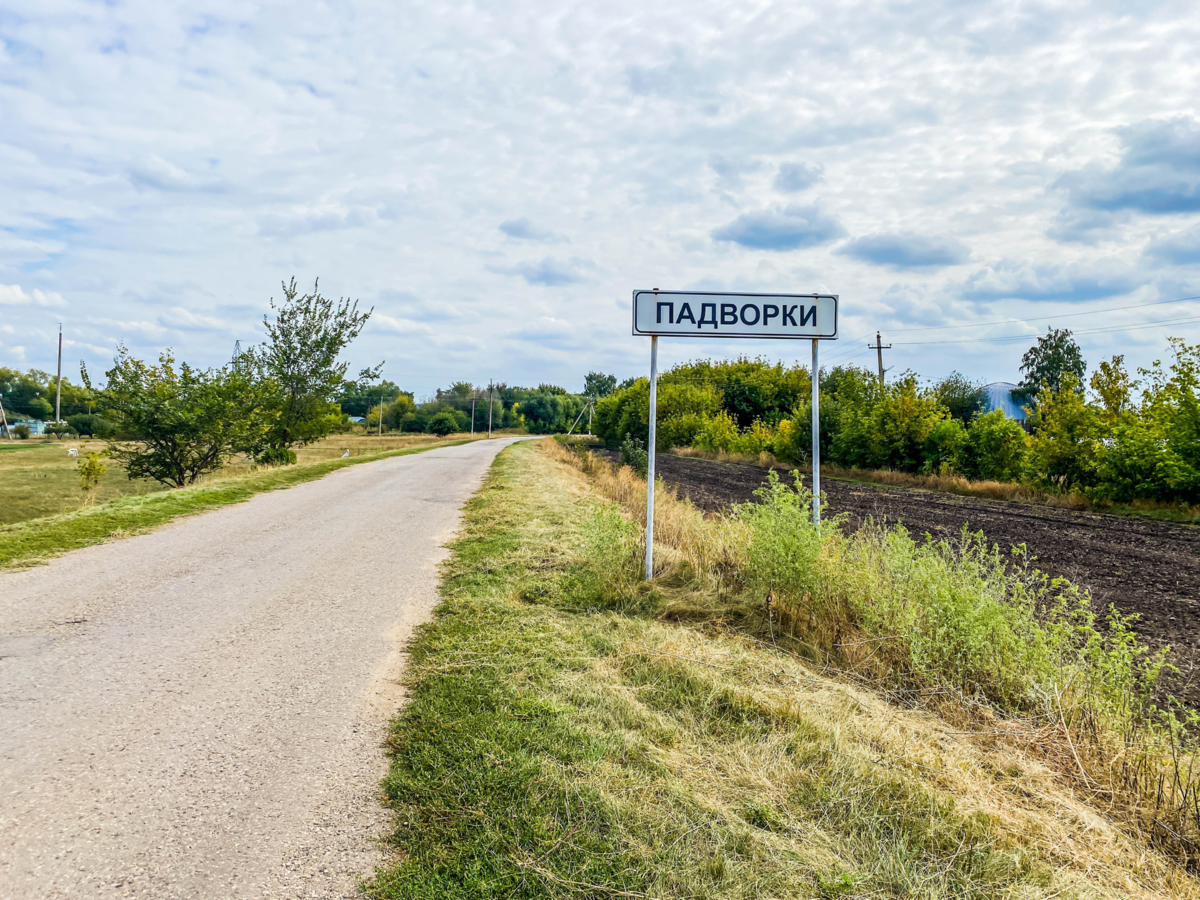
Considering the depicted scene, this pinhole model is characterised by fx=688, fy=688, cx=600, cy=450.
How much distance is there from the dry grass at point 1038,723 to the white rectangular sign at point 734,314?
201cm

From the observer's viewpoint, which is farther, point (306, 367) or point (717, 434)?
point (717, 434)

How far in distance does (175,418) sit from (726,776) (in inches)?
779

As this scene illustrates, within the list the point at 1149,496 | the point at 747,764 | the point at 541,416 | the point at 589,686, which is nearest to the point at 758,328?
the point at 589,686

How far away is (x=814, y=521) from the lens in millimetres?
6145

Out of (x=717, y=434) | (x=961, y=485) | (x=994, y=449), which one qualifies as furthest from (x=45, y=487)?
(x=717, y=434)

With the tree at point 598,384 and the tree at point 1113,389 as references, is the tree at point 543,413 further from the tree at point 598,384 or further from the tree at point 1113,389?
the tree at point 1113,389

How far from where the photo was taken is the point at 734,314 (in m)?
6.59

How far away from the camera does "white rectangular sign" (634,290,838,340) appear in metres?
6.58

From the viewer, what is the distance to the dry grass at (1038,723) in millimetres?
3019

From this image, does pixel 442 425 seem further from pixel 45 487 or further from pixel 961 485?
pixel 961 485

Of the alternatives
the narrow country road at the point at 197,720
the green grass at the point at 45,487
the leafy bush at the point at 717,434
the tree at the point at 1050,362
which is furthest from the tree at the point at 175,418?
the tree at the point at 1050,362

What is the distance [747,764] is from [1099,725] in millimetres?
2130

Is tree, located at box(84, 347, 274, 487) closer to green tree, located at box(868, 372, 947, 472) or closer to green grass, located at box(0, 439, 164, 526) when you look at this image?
green grass, located at box(0, 439, 164, 526)

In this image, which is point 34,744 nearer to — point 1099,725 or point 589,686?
point 589,686
